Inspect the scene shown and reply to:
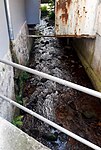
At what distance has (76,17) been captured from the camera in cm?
494

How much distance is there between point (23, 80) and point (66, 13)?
7.69 ft

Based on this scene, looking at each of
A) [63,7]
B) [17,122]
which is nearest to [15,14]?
[63,7]

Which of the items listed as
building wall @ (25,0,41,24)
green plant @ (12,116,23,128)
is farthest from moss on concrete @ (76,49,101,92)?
green plant @ (12,116,23,128)

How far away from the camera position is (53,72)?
653 cm

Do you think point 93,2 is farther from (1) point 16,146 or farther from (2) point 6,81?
(1) point 16,146

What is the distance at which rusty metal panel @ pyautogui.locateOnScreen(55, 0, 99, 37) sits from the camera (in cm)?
475

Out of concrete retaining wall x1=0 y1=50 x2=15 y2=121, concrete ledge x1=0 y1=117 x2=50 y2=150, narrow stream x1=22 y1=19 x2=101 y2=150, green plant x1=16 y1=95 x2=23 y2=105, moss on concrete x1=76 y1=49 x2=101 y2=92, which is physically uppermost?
concrete ledge x1=0 y1=117 x2=50 y2=150

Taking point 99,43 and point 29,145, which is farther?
point 99,43

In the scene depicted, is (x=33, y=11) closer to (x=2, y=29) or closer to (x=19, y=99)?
(x=2, y=29)

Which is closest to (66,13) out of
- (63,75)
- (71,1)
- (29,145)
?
(71,1)

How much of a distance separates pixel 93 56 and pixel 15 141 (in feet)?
15.6

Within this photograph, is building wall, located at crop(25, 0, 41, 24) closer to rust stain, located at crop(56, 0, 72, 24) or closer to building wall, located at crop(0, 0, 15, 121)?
rust stain, located at crop(56, 0, 72, 24)

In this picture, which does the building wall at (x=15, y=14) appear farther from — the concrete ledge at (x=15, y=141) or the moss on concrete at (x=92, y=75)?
the concrete ledge at (x=15, y=141)

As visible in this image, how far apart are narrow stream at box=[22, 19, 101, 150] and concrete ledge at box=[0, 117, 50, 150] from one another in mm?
2443
